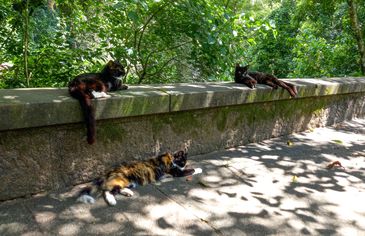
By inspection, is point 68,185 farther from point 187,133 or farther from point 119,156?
point 187,133

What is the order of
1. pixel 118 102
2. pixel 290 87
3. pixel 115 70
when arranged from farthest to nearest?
pixel 290 87
pixel 115 70
pixel 118 102

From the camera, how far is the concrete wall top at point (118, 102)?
2730 mm

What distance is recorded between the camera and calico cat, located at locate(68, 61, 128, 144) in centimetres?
302

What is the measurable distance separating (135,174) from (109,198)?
46cm

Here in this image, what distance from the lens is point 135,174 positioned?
3387mm

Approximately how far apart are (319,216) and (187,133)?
1678 millimetres

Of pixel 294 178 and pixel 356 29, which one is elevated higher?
pixel 356 29

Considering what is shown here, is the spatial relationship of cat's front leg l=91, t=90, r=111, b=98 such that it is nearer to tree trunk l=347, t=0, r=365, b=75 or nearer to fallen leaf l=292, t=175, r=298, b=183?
fallen leaf l=292, t=175, r=298, b=183

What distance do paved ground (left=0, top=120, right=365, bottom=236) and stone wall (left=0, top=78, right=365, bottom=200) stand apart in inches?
7.4

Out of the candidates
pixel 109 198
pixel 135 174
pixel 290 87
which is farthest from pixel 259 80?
pixel 109 198

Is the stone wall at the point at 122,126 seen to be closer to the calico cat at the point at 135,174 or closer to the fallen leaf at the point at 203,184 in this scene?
the calico cat at the point at 135,174

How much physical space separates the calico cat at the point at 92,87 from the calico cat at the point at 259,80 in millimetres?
1959

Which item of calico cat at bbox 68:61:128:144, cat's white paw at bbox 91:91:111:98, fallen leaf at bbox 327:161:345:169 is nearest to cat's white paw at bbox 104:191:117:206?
calico cat at bbox 68:61:128:144

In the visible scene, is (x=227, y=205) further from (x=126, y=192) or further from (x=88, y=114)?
(x=88, y=114)
